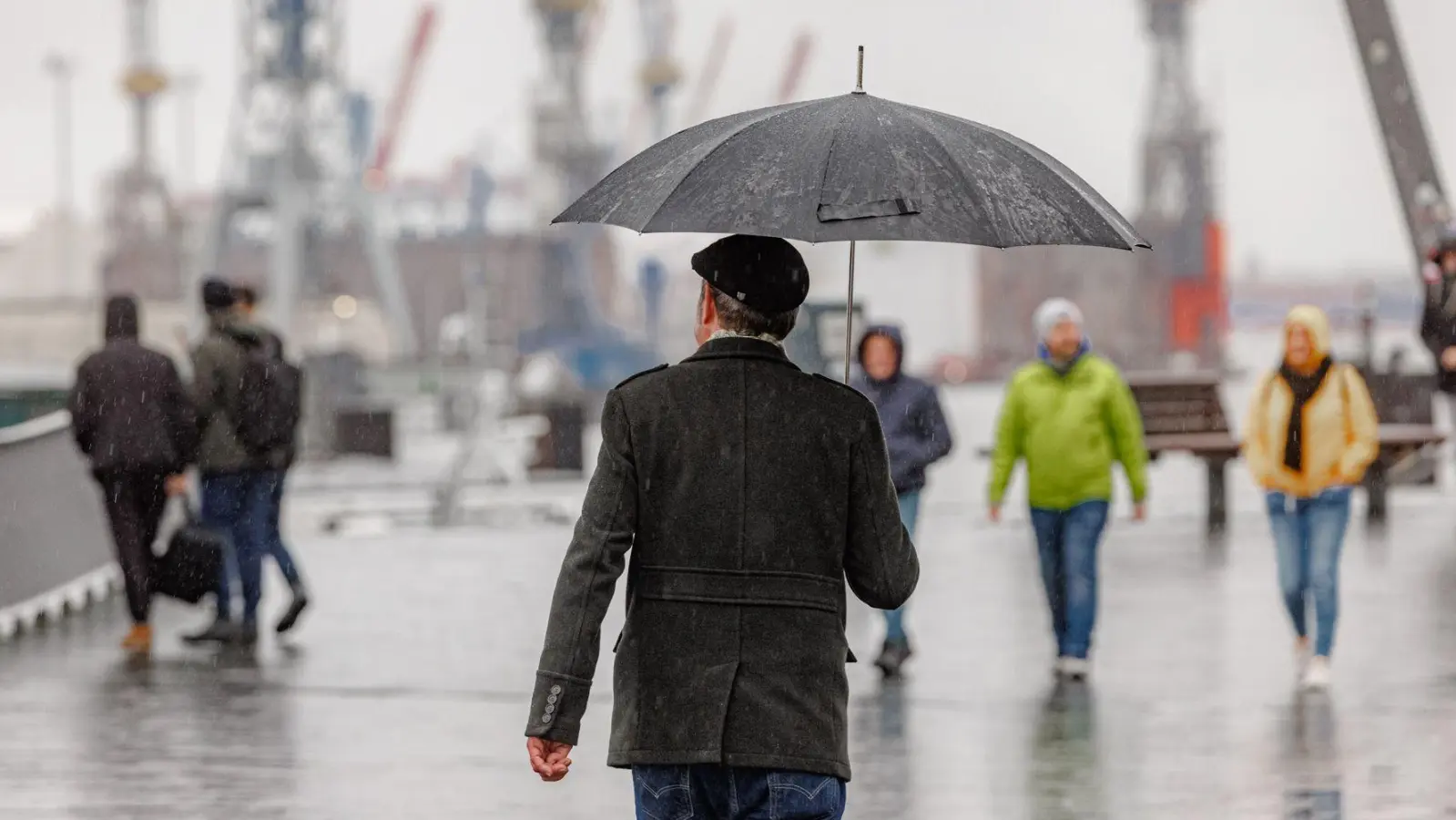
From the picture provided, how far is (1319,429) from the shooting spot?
9688 mm

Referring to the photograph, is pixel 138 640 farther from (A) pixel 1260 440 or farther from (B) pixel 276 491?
(A) pixel 1260 440

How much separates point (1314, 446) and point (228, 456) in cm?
496

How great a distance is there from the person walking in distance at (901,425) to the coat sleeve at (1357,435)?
64.2 inches

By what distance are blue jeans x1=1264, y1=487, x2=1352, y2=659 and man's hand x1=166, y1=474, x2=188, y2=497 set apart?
4.90 metres

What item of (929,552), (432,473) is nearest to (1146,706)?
(929,552)

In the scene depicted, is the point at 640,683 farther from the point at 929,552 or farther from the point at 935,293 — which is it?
the point at 935,293

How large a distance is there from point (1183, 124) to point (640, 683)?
10935cm

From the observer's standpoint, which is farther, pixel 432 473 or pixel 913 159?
pixel 432 473

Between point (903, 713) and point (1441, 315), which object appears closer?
point (903, 713)

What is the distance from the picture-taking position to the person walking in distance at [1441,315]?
1279cm

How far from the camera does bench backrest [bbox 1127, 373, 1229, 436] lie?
18.2m

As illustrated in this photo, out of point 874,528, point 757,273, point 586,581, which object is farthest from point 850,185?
point 586,581

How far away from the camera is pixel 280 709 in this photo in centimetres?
952

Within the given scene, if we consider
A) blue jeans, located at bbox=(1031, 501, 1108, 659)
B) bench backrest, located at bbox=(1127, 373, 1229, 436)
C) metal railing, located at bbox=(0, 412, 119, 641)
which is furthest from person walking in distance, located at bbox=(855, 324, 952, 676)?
bench backrest, located at bbox=(1127, 373, 1229, 436)
